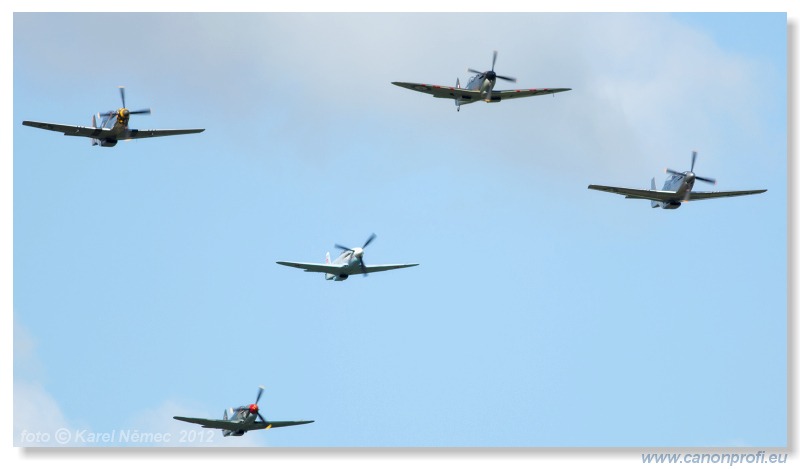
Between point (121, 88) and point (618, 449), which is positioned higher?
point (121, 88)

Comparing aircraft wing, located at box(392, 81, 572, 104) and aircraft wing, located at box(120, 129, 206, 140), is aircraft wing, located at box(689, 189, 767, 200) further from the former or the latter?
aircraft wing, located at box(120, 129, 206, 140)

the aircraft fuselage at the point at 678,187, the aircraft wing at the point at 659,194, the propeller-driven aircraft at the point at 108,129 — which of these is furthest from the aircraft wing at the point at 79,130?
the aircraft fuselage at the point at 678,187

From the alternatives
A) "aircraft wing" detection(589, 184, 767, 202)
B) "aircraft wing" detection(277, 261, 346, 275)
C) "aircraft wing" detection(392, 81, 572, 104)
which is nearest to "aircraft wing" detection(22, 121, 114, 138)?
"aircraft wing" detection(277, 261, 346, 275)

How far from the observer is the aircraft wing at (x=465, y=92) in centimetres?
8950

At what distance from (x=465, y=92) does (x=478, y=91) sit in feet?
3.01

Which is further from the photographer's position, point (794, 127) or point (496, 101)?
point (496, 101)

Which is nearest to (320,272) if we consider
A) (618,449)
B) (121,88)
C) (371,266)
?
(371,266)

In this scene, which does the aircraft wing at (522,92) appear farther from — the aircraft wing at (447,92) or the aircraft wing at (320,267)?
the aircraft wing at (320,267)

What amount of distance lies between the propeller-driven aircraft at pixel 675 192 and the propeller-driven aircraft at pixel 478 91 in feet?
24.0

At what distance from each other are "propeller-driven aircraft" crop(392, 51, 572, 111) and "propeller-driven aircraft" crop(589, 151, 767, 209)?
24.0ft

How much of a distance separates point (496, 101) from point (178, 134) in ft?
56.9

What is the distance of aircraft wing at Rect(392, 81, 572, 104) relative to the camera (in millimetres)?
89500

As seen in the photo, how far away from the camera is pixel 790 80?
78688 millimetres

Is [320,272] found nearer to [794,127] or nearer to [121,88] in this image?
[121,88]
